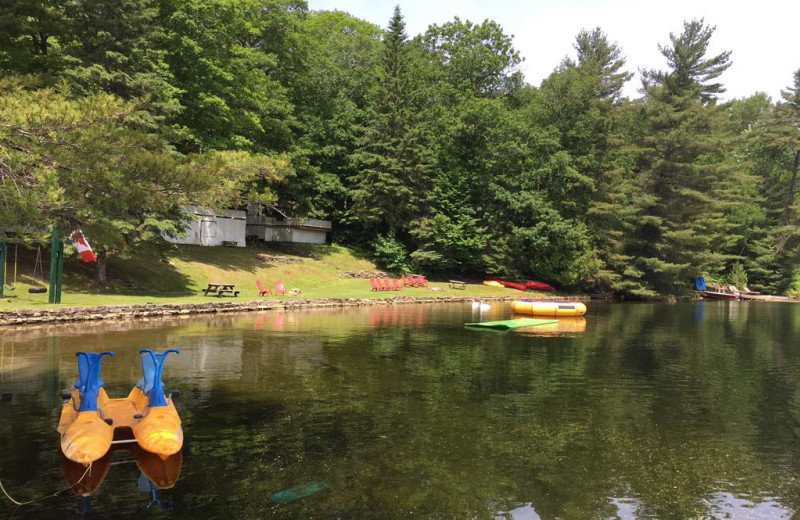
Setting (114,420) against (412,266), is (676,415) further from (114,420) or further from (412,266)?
(412,266)

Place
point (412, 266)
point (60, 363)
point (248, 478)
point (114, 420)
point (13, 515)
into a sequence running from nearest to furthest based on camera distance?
1. point (13, 515)
2. point (248, 478)
3. point (114, 420)
4. point (60, 363)
5. point (412, 266)

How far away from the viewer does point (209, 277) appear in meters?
35.5

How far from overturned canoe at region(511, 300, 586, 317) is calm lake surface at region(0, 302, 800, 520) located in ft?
35.3

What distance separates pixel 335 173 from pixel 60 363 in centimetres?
4012

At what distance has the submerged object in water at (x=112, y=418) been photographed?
8258 millimetres

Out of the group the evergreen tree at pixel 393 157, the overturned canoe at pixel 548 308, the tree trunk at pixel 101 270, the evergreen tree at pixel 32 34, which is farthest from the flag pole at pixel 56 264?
the evergreen tree at pixel 393 157

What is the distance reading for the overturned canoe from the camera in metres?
32.2

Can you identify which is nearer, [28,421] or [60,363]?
[28,421]

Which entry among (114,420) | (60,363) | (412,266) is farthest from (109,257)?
(114,420)

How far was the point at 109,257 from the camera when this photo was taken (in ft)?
107

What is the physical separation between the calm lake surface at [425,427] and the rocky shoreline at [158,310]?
1452mm

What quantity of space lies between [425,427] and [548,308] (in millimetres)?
22978

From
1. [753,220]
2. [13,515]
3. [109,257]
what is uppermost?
[753,220]

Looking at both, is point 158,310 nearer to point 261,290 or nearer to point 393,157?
point 261,290
